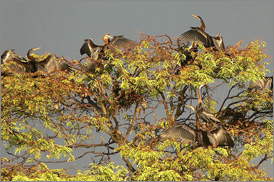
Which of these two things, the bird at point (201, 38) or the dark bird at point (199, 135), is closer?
the dark bird at point (199, 135)

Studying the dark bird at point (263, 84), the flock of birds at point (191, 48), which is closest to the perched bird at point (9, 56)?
the flock of birds at point (191, 48)

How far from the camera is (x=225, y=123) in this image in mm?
11016

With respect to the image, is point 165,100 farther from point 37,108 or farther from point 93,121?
point 37,108

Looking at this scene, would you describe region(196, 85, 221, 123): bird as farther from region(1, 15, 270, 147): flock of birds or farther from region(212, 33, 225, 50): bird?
region(212, 33, 225, 50): bird

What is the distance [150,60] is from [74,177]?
Answer: 2269 millimetres

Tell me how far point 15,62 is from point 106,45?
4.45 feet

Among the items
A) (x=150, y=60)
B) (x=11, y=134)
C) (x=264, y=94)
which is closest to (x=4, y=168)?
(x=11, y=134)

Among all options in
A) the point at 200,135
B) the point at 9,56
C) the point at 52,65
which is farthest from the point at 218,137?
the point at 9,56

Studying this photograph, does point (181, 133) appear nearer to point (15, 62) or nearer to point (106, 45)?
point (106, 45)

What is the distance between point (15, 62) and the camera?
11.1 m

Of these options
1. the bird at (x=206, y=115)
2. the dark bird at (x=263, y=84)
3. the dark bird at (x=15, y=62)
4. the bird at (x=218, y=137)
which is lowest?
the bird at (x=218, y=137)

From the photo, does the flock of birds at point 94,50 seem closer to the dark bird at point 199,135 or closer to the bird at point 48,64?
the bird at point 48,64

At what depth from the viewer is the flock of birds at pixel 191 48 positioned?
1045cm

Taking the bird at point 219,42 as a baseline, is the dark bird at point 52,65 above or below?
above
